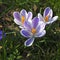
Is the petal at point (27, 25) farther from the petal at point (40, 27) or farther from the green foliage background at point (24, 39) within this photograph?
the green foliage background at point (24, 39)

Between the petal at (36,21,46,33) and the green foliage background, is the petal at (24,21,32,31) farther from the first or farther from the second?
the green foliage background

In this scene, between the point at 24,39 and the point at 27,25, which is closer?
the point at 27,25

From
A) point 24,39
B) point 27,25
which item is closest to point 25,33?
point 27,25

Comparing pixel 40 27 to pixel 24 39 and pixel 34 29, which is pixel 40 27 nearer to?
pixel 34 29

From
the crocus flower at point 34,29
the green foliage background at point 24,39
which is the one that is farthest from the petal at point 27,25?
the green foliage background at point 24,39

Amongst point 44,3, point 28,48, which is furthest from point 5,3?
point 28,48

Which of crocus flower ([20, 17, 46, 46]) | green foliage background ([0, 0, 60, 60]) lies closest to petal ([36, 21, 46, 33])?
crocus flower ([20, 17, 46, 46])

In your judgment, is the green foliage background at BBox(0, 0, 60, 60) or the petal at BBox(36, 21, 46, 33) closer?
the petal at BBox(36, 21, 46, 33)

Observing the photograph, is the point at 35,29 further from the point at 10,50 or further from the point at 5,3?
the point at 5,3

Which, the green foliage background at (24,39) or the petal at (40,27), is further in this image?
the green foliage background at (24,39)
